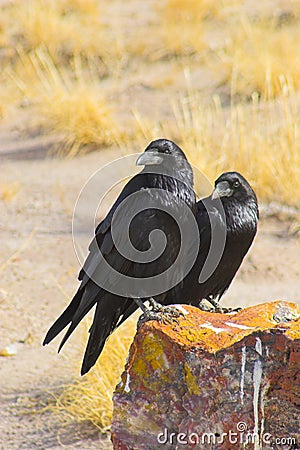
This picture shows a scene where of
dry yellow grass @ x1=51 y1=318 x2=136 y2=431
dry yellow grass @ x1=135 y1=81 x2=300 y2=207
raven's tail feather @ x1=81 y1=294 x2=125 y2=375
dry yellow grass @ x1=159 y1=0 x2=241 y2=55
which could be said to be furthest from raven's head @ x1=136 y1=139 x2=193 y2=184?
dry yellow grass @ x1=159 y1=0 x2=241 y2=55

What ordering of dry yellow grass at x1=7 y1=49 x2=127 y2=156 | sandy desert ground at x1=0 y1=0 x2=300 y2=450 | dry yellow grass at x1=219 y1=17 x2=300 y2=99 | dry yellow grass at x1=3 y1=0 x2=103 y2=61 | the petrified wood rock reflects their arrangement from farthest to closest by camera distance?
1. dry yellow grass at x1=3 y1=0 x2=103 y2=61
2. dry yellow grass at x1=219 y1=17 x2=300 y2=99
3. dry yellow grass at x1=7 y1=49 x2=127 y2=156
4. sandy desert ground at x1=0 y1=0 x2=300 y2=450
5. the petrified wood rock

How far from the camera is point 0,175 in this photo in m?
9.91

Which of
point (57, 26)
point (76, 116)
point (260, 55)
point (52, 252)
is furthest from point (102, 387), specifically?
point (57, 26)

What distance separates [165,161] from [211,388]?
1.28 metres

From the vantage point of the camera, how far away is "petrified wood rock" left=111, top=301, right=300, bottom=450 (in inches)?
127

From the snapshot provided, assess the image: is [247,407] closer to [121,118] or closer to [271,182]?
[271,182]

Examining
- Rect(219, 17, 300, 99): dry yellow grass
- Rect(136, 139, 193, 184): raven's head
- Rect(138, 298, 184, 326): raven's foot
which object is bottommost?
Rect(138, 298, 184, 326): raven's foot

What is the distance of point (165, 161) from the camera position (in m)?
4.15

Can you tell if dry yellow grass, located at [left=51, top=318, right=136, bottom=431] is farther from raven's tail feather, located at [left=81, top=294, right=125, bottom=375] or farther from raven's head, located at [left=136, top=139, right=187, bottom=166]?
raven's head, located at [left=136, top=139, right=187, bottom=166]

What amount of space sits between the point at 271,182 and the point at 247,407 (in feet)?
17.5

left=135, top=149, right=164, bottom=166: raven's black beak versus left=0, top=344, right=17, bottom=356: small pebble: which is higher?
left=135, top=149, right=164, bottom=166: raven's black beak

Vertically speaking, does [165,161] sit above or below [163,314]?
above

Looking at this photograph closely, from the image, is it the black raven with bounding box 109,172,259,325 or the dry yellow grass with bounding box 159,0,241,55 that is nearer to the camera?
the black raven with bounding box 109,172,259,325

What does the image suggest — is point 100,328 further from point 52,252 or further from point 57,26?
point 57,26
